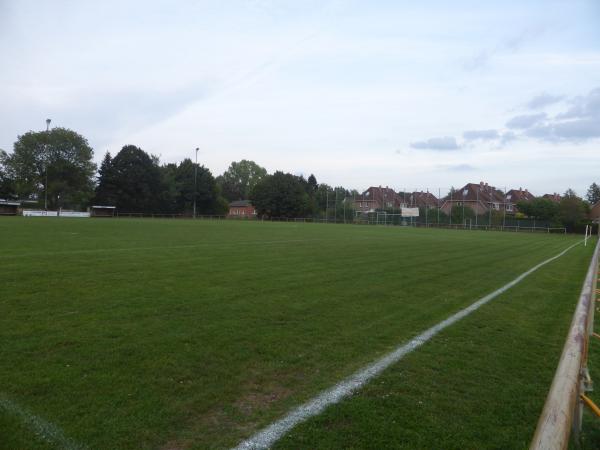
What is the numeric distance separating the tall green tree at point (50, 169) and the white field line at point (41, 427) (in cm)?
8626

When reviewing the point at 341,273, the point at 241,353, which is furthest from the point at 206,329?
the point at 341,273

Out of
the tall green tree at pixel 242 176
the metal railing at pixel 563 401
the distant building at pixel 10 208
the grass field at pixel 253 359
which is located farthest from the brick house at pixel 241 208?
the metal railing at pixel 563 401

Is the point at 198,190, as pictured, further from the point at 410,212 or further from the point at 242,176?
the point at 242,176

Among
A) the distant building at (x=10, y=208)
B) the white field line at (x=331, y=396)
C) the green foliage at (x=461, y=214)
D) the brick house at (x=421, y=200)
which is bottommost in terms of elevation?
the white field line at (x=331, y=396)

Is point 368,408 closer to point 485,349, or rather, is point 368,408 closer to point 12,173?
point 485,349

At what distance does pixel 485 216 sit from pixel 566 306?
60.7 m

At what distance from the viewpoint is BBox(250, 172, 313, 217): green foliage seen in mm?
83188

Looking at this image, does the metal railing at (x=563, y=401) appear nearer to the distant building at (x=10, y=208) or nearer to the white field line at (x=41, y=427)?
the white field line at (x=41, y=427)

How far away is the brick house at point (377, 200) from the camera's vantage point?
261ft

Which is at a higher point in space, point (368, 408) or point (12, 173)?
point (12, 173)

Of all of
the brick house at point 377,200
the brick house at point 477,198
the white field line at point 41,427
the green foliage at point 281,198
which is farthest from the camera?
the green foliage at point 281,198

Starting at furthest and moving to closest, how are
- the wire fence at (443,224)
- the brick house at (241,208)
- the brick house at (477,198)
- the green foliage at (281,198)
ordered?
the brick house at (241,208) → the green foliage at (281,198) → the brick house at (477,198) → the wire fence at (443,224)

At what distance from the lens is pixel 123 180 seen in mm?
80562

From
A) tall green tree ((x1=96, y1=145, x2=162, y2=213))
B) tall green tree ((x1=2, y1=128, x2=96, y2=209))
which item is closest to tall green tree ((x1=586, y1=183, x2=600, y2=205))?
tall green tree ((x1=96, y1=145, x2=162, y2=213))
